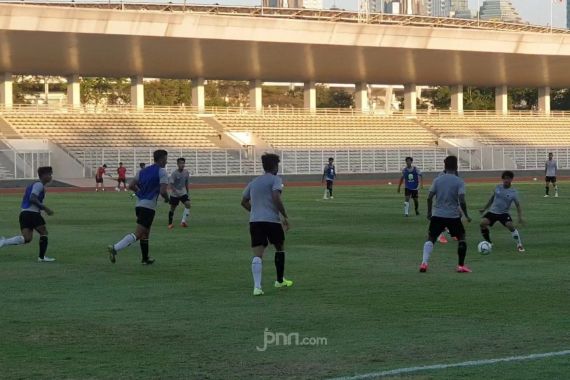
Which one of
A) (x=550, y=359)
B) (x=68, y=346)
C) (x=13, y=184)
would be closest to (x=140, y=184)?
(x=68, y=346)

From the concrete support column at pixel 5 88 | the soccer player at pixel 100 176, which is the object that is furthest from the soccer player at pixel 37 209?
the concrete support column at pixel 5 88

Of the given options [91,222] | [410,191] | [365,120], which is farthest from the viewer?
Answer: [365,120]

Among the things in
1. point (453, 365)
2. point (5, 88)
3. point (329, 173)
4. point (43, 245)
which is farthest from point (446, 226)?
point (5, 88)

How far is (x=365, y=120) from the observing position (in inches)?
3364

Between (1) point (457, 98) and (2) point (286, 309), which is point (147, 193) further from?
(1) point (457, 98)

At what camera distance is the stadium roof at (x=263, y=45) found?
215 feet

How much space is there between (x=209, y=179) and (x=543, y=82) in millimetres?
39891

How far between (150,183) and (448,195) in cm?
472

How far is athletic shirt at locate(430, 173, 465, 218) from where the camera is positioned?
56.9ft

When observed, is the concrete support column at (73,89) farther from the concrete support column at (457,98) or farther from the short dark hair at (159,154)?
the short dark hair at (159,154)

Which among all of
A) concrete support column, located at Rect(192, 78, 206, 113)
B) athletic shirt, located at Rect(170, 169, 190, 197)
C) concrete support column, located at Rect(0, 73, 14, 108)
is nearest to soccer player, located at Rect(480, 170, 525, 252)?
athletic shirt, located at Rect(170, 169, 190, 197)

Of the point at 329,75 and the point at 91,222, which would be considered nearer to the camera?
the point at 91,222

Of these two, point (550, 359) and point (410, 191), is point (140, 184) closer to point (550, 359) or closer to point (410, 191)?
point (550, 359)

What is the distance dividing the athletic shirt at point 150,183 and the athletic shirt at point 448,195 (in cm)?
434
